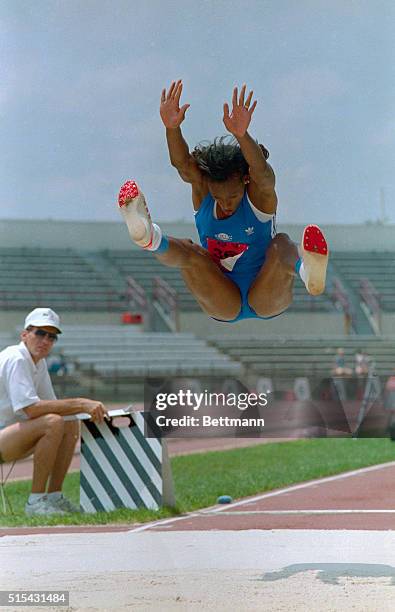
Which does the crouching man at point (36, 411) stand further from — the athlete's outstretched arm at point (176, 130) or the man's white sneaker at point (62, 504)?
the athlete's outstretched arm at point (176, 130)

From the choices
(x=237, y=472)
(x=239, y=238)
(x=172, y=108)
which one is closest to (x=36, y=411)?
(x=239, y=238)

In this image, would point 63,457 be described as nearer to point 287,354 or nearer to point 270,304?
point 270,304

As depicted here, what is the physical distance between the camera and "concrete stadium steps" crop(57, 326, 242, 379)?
8484mm

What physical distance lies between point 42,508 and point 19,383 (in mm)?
521

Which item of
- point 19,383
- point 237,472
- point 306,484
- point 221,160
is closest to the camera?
point 221,160

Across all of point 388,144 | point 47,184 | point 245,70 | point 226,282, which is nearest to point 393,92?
point 388,144

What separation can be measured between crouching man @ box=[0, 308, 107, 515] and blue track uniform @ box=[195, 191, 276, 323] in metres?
0.93

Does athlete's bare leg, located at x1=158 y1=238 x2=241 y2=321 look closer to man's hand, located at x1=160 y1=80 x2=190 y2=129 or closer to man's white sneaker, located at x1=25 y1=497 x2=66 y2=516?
man's hand, located at x1=160 y1=80 x2=190 y2=129

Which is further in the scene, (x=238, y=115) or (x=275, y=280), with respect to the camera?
(x=275, y=280)

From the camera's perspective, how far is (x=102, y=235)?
281 inches

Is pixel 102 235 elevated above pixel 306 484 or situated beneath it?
elevated above

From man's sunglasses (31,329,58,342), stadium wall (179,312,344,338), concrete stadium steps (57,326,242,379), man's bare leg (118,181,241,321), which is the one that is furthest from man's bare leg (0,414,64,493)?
concrete stadium steps (57,326,242,379)

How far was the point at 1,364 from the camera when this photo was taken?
4.17 m

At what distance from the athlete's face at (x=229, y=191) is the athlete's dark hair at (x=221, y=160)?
0.02 meters
